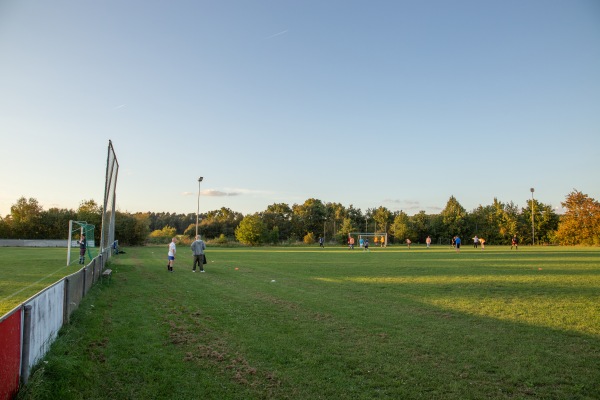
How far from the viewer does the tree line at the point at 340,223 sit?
200 feet

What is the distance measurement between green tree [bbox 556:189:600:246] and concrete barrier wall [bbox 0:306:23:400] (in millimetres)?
73580

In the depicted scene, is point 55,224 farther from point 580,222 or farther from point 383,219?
point 580,222

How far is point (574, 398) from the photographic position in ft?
14.3

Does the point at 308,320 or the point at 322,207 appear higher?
the point at 322,207

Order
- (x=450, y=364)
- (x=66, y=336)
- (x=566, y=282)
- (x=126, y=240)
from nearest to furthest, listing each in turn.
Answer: (x=450, y=364) → (x=66, y=336) → (x=566, y=282) → (x=126, y=240)

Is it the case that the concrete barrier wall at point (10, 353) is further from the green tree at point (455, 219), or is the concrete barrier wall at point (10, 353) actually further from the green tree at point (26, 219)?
the green tree at point (455, 219)

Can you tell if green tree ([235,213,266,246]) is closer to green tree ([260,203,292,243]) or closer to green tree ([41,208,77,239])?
green tree ([260,203,292,243])

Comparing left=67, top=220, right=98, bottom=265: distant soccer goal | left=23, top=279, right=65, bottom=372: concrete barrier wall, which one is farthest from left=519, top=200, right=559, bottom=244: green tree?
left=23, top=279, right=65, bottom=372: concrete barrier wall

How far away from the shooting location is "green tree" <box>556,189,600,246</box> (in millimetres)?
61594

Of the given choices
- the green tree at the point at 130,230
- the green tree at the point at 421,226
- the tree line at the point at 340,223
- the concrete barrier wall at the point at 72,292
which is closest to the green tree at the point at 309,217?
the tree line at the point at 340,223

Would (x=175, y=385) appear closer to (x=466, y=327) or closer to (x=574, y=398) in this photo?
(x=574, y=398)

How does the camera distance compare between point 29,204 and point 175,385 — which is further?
point 29,204

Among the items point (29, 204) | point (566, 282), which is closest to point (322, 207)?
point (29, 204)

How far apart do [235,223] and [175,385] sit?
92886 millimetres
